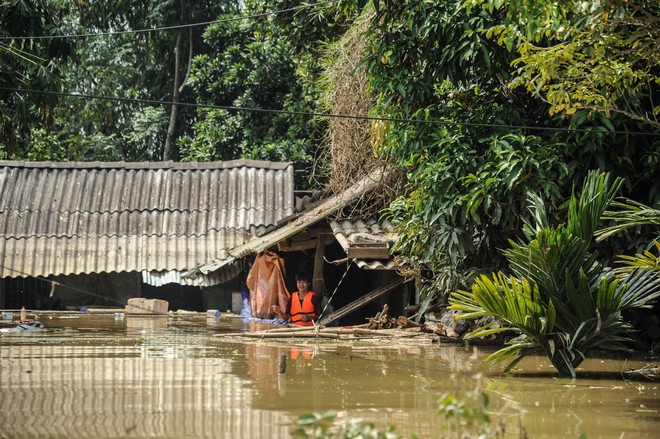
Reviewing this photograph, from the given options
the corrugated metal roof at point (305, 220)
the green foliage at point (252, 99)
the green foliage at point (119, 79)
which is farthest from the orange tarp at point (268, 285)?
the green foliage at point (119, 79)

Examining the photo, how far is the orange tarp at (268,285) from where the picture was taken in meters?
17.6

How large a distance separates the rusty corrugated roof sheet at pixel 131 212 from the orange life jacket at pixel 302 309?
2486mm

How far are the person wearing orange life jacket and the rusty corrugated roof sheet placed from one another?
2380 mm

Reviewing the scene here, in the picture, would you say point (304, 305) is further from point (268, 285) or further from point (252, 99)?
point (252, 99)

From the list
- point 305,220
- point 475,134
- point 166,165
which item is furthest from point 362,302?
point 166,165

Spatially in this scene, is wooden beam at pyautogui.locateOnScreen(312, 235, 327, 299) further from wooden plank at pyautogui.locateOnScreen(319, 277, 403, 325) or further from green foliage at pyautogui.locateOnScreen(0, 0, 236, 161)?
green foliage at pyautogui.locateOnScreen(0, 0, 236, 161)

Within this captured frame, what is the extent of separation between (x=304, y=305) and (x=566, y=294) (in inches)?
292

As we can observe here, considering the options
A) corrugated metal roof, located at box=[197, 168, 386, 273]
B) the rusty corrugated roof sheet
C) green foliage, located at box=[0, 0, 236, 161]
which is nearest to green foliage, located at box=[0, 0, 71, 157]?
corrugated metal roof, located at box=[197, 168, 386, 273]

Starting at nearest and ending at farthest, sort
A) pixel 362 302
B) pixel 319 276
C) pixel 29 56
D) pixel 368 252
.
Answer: pixel 29 56, pixel 368 252, pixel 362 302, pixel 319 276

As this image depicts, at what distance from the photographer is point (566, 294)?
387 inches

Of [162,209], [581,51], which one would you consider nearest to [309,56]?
[162,209]

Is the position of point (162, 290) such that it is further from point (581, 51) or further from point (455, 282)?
point (581, 51)

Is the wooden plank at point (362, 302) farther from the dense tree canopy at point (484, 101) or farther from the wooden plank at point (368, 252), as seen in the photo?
the dense tree canopy at point (484, 101)

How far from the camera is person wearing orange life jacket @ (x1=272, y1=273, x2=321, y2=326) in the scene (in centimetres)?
1656
